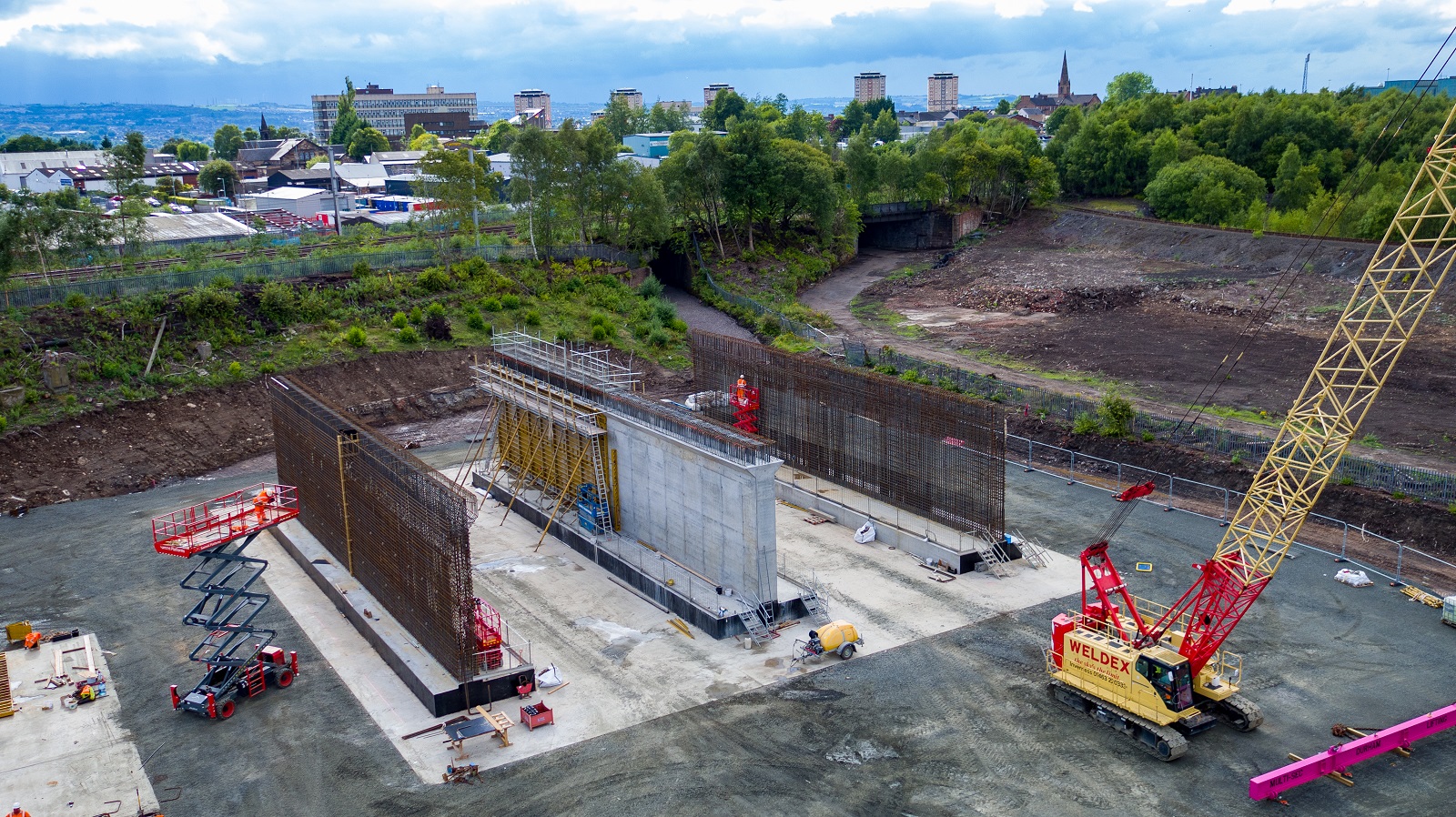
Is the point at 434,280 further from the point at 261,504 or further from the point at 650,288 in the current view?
the point at 261,504

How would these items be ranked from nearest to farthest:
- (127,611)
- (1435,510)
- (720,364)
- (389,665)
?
(389,665), (127,611), (1435,510), (720,364)

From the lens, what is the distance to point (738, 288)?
74125 mm

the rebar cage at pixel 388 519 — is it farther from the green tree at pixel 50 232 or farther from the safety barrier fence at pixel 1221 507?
the green tree at pixel 50 232

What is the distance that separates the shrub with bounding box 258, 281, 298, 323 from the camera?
55781mm

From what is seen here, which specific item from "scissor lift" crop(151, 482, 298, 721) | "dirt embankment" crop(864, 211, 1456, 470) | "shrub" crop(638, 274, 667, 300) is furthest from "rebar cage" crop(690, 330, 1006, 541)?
"shrub" crop(638, 274, 667, 300)

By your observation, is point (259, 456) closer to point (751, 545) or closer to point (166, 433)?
point (166, 433)

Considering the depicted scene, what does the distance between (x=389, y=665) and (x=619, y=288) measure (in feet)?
145

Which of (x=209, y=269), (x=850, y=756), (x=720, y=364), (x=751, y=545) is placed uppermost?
(x=209, y=269)

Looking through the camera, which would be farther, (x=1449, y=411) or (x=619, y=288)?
(x=619, y=288)

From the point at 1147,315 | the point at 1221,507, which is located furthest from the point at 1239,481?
the point at 1147,315

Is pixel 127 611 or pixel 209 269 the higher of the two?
pixel 209 269

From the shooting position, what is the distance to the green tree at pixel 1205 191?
90.5 metres

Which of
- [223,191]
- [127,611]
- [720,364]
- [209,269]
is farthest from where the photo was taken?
[223,191]

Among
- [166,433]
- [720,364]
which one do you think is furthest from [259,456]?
[720,364]
